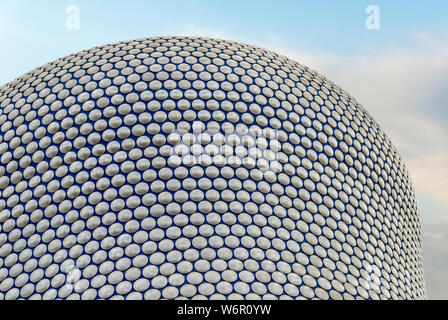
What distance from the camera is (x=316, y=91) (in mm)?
22578

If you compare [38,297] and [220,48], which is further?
[220,48]

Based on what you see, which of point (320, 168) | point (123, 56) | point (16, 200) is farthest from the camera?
point (123, 56)

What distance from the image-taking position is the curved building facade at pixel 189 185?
55.7 feet

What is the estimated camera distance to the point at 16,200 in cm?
1900

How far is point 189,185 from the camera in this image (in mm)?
18156

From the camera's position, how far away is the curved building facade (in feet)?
55.7

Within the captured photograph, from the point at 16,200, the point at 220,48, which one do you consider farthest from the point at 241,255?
the point at 220,48

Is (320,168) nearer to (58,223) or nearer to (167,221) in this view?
(167,221)

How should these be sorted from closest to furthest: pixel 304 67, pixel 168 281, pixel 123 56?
1. pixel 168 281
2. pixel 123 56
3. pixel 304 67

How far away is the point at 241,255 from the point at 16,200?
7.53 meters

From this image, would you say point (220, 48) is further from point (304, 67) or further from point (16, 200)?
point (16, 200)
